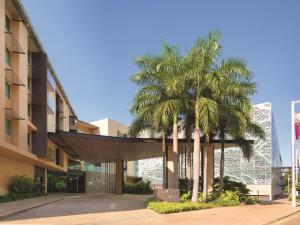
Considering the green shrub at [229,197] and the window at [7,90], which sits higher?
the window at [7,90]

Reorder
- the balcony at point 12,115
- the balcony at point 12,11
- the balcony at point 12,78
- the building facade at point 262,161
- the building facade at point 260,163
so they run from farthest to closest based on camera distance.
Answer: the building facade at point 262,161 → the building facade at point 260,163 → the balcony at point 12,115 → the balcony at point 12,78 → the balcony at point 12,11

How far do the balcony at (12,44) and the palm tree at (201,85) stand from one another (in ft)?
40.1

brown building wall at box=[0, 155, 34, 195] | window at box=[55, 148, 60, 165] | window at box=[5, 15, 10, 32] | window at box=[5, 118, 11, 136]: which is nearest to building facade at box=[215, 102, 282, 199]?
window at box=[55, 148, 60, 165]

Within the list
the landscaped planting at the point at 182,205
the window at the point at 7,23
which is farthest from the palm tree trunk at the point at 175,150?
the window at the point at 7,23

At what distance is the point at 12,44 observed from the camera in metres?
31.5

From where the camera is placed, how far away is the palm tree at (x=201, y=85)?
83.4 feet

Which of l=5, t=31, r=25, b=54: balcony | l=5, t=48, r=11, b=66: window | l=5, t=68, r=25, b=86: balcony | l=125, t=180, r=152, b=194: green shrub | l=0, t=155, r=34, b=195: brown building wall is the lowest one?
l=125, t=180, r=152, b=194: green shrub

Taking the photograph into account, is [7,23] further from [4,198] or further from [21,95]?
[4,198]

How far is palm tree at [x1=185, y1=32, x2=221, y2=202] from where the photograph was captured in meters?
25.4

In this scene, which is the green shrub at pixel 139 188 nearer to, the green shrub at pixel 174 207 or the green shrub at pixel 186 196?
the green shrub at pixel 186 196

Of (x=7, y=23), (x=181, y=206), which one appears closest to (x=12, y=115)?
(x=7, y=23)

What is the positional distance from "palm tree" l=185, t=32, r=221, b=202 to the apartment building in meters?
10.9

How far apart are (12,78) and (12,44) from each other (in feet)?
7.59

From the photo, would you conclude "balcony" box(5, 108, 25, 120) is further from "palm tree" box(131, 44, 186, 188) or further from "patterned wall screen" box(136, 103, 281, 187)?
"patterned wall screen" box(136, 103, 281, 187)
